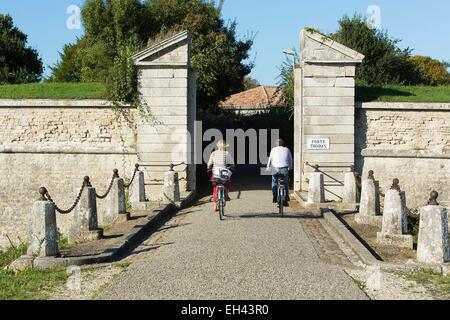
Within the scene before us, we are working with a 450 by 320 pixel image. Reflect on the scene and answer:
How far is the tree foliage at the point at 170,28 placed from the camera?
22562mm

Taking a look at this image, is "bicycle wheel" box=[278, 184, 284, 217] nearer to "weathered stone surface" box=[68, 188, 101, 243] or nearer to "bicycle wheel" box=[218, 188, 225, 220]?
"bicycle wheel" box=[218, 188, 225, 220]

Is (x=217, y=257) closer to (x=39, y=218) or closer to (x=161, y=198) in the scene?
(x=39, y=218)

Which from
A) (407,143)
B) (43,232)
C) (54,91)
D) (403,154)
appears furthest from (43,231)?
(407,143)

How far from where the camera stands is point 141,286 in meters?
6.65

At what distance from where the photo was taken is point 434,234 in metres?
7.64

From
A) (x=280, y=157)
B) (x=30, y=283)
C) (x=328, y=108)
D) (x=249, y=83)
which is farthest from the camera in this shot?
(x=249, y=83)

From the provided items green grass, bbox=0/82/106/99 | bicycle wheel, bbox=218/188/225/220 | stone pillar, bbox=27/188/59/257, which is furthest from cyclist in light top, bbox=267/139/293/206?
green grass, bbox=0/82/106/99

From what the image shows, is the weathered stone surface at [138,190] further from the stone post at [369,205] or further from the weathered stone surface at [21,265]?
the weathered stone surface at [21,265]

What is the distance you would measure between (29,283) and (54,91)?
38.1 feet

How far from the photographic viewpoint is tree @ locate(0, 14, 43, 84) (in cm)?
3350

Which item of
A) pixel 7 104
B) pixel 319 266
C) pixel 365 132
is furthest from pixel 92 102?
pixel 319 266

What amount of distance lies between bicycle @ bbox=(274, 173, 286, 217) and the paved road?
1.17ft

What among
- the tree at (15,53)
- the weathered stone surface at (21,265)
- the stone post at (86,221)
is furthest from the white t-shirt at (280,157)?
the tree at (15,53)

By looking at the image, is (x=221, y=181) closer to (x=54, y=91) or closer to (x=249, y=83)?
(x=54, y=91)
